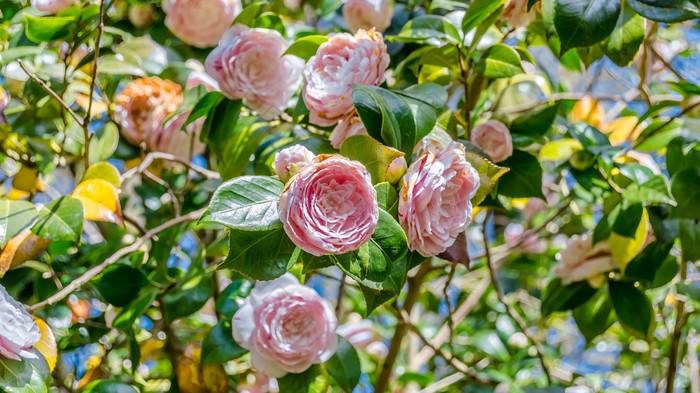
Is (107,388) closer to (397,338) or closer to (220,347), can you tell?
(220,347)

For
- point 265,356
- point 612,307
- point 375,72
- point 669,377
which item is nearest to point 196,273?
point 265,356

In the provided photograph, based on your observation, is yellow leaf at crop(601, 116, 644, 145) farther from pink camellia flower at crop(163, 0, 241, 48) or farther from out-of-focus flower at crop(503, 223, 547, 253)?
pink camellia flower at crop(163, 0, 241, 48)

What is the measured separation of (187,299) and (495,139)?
461 mm

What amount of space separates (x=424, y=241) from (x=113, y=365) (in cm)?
105

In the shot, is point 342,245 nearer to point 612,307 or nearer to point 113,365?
point 612,307

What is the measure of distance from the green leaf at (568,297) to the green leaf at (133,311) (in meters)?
0.61

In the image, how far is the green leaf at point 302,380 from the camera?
0.78 meters

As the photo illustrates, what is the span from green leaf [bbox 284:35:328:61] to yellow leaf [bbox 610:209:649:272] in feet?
1.63

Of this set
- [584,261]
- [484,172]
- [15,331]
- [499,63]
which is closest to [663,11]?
[499,63]

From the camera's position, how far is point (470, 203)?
21.8 inches

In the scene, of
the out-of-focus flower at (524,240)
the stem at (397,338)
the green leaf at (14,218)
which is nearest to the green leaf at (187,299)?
the green leaf at (14,218)

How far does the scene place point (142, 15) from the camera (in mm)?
1262

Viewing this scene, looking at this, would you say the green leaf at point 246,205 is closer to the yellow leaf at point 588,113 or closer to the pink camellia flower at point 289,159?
the pink camellia flower at point 289,159

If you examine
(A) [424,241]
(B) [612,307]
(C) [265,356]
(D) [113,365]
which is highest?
(A) [424,241]
